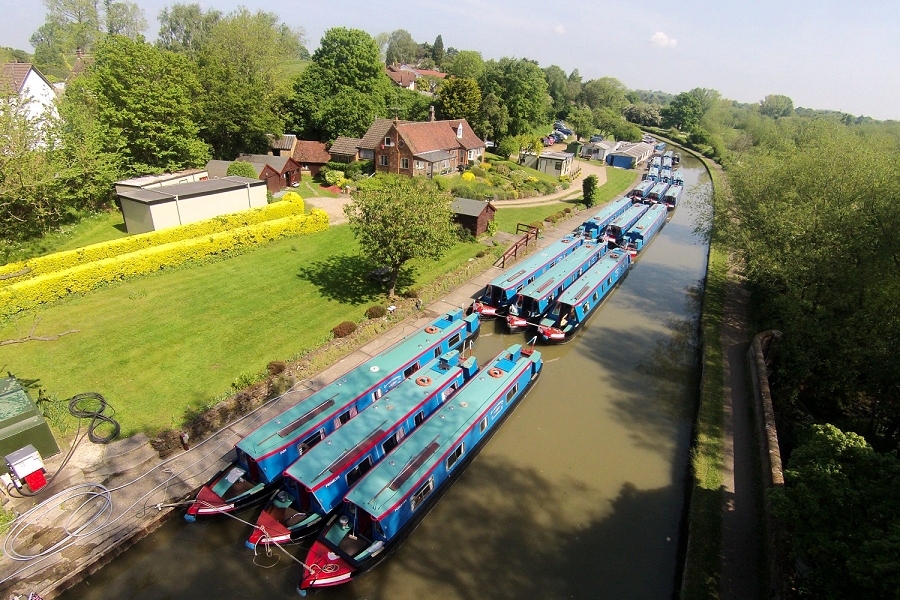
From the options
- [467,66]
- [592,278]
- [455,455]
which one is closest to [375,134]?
[592,278]

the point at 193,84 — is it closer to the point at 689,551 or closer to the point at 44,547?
the point at 44,547

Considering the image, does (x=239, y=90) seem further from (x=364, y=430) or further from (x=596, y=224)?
(x=364, y=430)

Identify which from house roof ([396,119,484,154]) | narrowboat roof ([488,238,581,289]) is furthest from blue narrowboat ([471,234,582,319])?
house roof ([396,119,484,154])

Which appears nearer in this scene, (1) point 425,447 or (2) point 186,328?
(1) point 425,447

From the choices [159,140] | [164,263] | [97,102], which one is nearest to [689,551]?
[164,263]

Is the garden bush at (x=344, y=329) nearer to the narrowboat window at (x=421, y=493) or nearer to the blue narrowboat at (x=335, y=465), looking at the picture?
the blue narrowboat at (x=335, y=465)

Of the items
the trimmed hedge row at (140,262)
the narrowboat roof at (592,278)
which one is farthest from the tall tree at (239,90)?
the narrowboat roof at (592,278)

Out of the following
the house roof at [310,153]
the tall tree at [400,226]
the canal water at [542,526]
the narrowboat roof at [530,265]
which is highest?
the house roof at [310,153]
